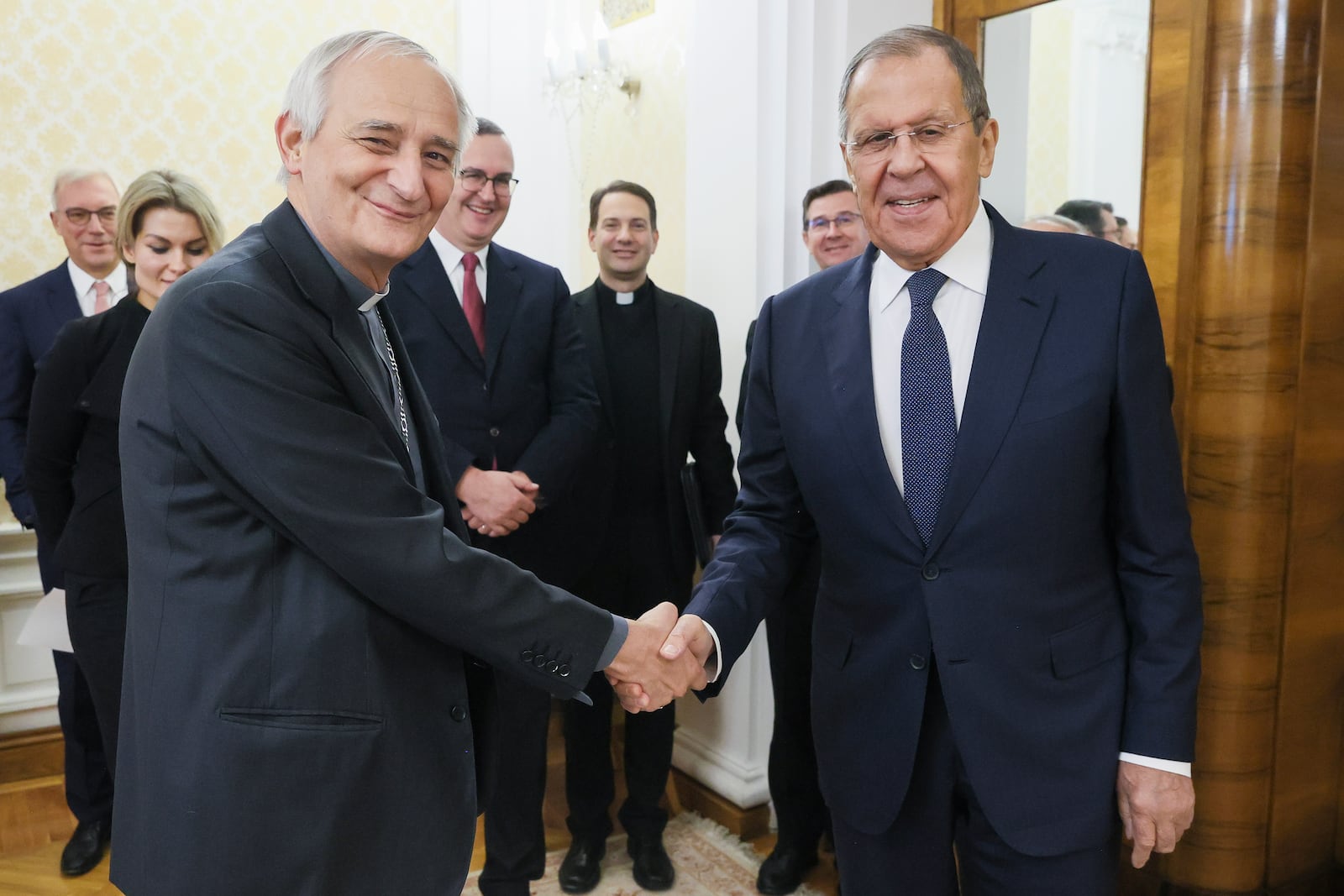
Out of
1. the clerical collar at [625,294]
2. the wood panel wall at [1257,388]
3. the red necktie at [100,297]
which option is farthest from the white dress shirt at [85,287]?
the wood panel wall at [1257,388]

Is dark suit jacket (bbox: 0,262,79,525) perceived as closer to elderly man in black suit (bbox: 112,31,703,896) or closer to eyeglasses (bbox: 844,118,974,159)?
elderly man in black suit (bbox: 112,31,703,896)

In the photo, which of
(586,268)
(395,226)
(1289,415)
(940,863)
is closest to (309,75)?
(395,226)

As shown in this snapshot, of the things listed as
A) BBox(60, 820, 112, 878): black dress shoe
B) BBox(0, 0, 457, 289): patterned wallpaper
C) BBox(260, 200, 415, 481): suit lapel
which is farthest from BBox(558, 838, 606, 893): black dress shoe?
BBox(0, 0, 457, 289): patterned wallpaper

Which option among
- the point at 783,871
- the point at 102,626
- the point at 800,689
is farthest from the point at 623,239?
the point at 783,871

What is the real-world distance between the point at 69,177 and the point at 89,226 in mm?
177

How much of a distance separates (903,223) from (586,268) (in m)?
3.22

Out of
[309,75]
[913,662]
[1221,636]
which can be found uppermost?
[309,75]

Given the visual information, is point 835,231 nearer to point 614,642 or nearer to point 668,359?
point 668,359

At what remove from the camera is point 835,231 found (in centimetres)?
302

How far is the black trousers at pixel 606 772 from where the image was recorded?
3.27 metres

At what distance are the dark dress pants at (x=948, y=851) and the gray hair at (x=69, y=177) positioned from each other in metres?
3.45

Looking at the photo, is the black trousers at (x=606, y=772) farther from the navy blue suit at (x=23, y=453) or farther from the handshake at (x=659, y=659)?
the handshake at (x=659, y=659)

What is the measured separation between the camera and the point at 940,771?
1605mm

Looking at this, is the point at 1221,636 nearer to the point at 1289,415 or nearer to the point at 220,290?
the point at 1289,415
